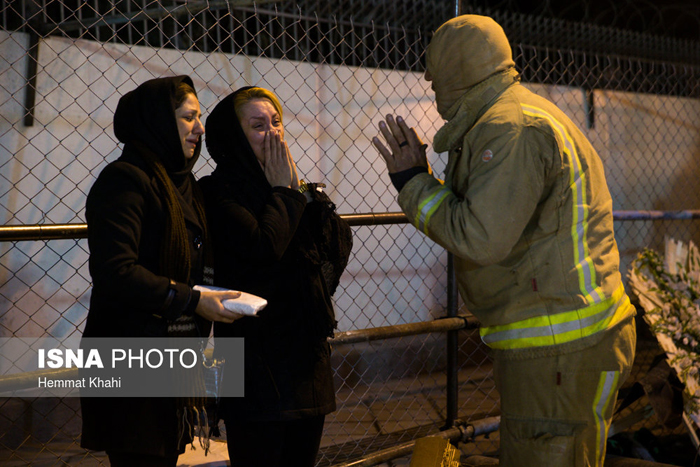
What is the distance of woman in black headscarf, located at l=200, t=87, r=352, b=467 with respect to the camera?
1970 mm

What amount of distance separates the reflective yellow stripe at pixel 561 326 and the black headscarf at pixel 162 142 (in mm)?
970

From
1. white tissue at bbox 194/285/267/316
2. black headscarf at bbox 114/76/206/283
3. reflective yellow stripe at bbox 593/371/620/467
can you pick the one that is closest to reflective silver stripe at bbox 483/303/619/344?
reflective yellow stripe at bbox 593/371/620/467

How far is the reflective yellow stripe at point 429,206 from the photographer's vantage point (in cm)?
174

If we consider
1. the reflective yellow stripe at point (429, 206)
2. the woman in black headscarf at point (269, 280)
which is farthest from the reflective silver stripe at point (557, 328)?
the woman in black headscarf at point (269, 280)

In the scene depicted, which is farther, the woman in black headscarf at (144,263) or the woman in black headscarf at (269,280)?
the woman in black headscarf at (269,280)

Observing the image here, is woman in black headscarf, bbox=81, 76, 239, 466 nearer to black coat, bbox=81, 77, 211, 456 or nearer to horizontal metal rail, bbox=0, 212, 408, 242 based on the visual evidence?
black coat, bbox=81, 77, 211, 456

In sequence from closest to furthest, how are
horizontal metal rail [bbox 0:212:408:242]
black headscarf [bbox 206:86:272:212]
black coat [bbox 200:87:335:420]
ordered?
black coat [bbox 200:87:335:420]
black headscarf [bbox 206:86:272:212]
horizontal metal rail [bbox 0:212:408:242]

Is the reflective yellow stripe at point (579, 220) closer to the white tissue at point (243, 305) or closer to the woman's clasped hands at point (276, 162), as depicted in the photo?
the woman's clasped hands at point (276, 162)

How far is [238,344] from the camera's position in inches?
79.6

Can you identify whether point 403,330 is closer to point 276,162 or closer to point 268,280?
point 268,280

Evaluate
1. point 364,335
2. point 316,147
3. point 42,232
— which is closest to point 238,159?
point 42,232

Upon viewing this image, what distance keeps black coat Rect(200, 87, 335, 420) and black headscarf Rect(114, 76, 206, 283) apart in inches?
8.7

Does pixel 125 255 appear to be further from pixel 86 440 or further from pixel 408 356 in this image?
pixel 408 356

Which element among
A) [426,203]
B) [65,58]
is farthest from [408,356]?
[426,203]
